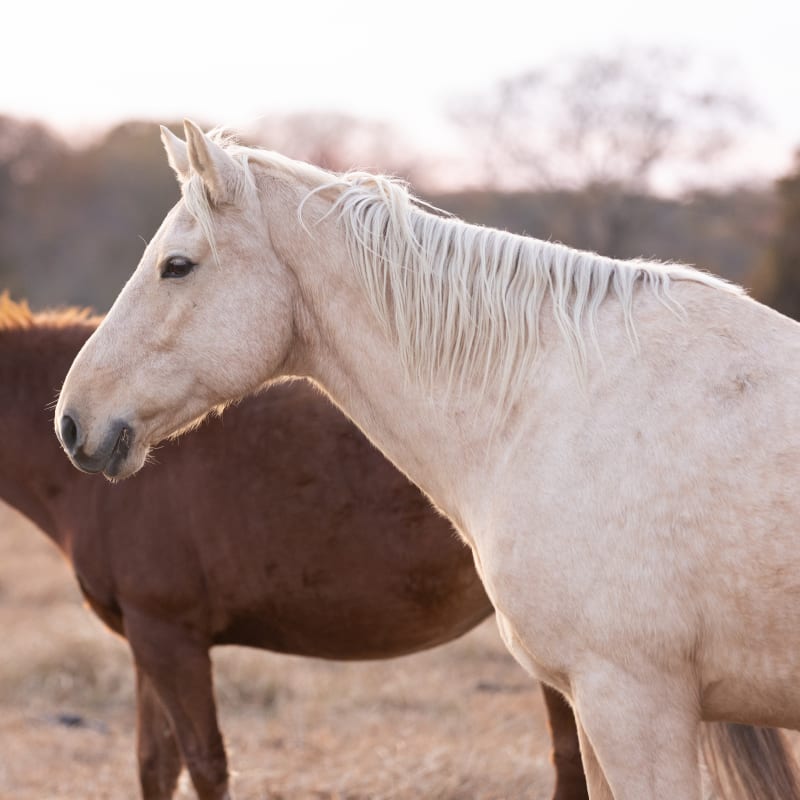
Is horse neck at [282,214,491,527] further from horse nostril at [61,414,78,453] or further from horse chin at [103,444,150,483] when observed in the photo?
horse nostril at [61,414,78,453]

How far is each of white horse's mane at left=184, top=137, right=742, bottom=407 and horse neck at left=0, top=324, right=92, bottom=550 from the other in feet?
6.35

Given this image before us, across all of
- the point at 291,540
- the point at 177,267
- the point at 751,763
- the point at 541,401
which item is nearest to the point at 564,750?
the point at 751,763

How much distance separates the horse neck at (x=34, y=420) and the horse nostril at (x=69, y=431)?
1.57 metres

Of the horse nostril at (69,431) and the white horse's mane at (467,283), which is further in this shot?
the horse nostril at (69,431)

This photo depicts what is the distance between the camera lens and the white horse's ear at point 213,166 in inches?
103

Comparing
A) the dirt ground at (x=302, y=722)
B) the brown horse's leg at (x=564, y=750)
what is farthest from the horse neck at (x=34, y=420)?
the brown horse's leg at (x=564, y=750)

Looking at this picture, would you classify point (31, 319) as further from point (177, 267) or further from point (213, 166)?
point (213, 166)

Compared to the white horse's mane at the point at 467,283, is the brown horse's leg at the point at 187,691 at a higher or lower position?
lower

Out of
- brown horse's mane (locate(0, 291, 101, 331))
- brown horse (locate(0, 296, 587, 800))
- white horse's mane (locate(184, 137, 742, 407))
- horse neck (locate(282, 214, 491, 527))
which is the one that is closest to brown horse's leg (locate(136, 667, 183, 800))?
brown horse (locate(0, 296, 587, 800))

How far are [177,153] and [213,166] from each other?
29cm

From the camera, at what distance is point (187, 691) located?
3934 mm

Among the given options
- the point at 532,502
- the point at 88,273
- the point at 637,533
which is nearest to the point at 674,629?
the point at 637,533

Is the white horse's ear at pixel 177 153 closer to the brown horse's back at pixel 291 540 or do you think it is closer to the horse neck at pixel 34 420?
the brown horse's back at pixel 291 540

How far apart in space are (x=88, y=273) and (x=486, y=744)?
36941 mm
